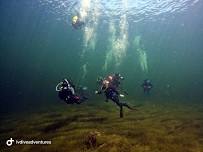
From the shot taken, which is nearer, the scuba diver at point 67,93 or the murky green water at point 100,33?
the scuba diver at point 67,93

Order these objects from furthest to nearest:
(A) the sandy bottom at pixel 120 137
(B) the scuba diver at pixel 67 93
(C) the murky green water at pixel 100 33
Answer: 1. (C) the murky green water at pixel 100 33
2. (B) the scuba diver at pixel 67 93
3. (A) the sandy bottom at pixel 120 137

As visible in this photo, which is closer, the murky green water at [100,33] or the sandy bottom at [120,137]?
the sandy bottom at [120,137]

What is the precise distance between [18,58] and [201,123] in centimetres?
11445

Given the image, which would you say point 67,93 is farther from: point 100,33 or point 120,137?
point 100,33

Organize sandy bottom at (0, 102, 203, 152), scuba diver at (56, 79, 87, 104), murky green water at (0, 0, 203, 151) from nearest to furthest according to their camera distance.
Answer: sandy bottom at (0, 102, 203, 152), scuba diver at (56, 79, 87, 104), murky green water at (0, 0, 203, 151)

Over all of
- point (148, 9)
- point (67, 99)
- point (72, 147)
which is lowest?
point (72, 147)

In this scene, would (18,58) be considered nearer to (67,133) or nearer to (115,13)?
(115,13)

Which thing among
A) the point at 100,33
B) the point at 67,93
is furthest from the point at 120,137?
the point at 100,33

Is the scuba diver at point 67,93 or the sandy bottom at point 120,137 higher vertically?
the scuba diver at point 67,93

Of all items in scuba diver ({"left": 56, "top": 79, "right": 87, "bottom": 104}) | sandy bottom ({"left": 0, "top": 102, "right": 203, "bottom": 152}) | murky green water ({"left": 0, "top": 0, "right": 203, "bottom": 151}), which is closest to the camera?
sandy bottom ({"left": 0, "top": 102, "right": 203, "bottom": 152})

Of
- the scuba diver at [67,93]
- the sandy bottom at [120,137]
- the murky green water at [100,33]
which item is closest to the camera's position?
the sandy bottom at [120,137]

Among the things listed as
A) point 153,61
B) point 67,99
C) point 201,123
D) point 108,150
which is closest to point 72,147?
point 108,150

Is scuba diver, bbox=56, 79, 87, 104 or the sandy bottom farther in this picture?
scuba diver, bbox=56, 79, 87, 104

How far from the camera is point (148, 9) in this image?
119ft
